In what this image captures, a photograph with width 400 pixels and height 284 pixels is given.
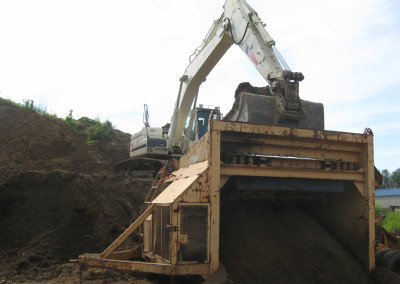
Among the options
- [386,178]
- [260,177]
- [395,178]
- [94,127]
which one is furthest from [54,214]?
[395,178]

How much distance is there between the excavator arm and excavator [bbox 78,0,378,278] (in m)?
0.02

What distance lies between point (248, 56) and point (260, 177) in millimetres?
2427

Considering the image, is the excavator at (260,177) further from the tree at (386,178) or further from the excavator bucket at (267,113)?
the tree at (386,178)

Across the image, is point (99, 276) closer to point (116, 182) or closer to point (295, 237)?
point (295, 237)

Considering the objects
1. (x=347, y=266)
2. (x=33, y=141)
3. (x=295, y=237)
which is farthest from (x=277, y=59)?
(x=33, y=141)

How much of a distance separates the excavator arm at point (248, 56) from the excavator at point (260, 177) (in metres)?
0.02

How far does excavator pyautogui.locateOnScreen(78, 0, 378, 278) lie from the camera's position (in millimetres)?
4172

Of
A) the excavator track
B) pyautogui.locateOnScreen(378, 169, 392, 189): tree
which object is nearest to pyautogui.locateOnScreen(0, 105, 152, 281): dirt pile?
the excavator track

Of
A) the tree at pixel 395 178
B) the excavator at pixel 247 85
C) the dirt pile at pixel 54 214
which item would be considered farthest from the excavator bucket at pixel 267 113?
the tree at pixel 395 178

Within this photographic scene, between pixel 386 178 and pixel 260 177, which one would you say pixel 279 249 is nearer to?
pixel 260 177

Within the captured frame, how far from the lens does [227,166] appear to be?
14.5ft

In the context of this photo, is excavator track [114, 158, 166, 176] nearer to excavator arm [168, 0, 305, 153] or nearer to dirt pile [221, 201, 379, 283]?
excavator arm [168, 0, 305, 153]

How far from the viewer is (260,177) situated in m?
4.68

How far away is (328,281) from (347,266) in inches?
Result: 17.1
